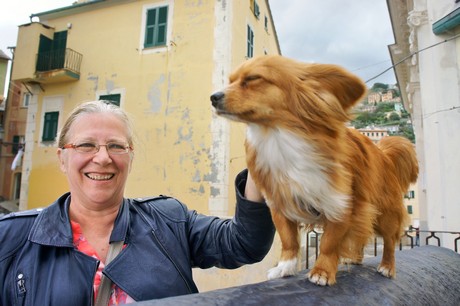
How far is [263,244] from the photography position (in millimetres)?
1959

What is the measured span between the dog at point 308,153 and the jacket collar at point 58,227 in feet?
2.49

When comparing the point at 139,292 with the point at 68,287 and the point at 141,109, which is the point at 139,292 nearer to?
the point at 68,287

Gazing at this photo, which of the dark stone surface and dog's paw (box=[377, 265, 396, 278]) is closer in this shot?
the dark stone surface

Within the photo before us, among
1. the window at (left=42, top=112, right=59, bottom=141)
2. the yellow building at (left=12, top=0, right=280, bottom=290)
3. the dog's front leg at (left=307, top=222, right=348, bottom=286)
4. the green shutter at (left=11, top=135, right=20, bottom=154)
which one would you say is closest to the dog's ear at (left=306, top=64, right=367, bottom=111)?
the dog's front leg at (left=307, top=222, right=348, bottom=286)

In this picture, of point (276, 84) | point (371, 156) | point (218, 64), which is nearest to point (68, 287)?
point (276, 84)

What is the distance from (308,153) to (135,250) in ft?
3.28

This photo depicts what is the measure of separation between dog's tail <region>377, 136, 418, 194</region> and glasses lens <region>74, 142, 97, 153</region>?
6.03ft

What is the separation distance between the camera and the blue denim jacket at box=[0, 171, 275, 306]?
4.91 feet

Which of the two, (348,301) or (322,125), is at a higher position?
(322,125)

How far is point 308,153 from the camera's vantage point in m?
1.70

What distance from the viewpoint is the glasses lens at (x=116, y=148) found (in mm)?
1868

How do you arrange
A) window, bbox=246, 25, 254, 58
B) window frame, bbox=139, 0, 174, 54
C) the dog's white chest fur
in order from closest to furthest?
the dog's white chest fur → window frame, bbox=139, 0, 174, 54 → window, bbox=246, 25, 254, 58

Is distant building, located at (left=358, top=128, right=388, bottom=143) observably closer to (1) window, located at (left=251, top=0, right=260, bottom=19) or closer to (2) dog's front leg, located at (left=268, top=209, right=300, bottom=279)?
(2) dog's front leg, located at (left=268, top=209, right=300, bottom=279)

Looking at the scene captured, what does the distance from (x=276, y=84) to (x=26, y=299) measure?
1538 millimetres
